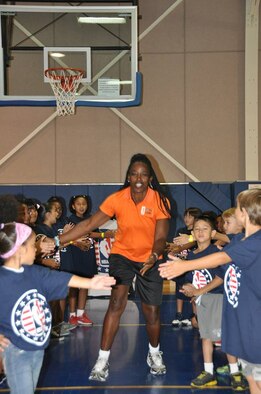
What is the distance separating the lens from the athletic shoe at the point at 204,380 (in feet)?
15.5

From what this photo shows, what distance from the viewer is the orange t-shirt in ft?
17.2

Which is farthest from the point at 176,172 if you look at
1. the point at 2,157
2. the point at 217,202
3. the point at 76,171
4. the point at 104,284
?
the point at 104,284

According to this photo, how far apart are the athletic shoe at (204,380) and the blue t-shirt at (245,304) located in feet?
4.02

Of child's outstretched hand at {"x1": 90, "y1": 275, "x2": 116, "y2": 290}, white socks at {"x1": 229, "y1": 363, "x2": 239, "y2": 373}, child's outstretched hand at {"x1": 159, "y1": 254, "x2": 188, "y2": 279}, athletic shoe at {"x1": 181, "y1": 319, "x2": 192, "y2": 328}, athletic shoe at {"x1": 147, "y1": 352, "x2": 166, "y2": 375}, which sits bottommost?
athletic shoe at {"x1": 181, "y1": 319, "x2": 192, "y2": 328}

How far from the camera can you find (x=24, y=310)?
10.6 ft

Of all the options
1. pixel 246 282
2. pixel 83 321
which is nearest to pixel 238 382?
pixel 246 282

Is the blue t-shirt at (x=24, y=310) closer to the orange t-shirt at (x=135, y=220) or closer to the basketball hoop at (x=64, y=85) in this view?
the orange t-shirt at (x=135, y=220)

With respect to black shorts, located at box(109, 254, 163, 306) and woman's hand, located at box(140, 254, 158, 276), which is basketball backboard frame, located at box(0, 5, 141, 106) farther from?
woman's hand, located at box(140, 254, 158, 276)

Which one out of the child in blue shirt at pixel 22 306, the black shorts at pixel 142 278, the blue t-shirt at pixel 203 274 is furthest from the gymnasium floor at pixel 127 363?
the child in blue shirt at pixel 22 306

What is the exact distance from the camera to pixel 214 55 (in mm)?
11094

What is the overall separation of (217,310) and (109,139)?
21.8ft

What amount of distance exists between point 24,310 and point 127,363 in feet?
8.20

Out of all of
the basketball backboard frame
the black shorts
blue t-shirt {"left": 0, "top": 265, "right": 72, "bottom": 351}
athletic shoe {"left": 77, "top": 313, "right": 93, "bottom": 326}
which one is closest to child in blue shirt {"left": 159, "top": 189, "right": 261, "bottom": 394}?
blue t-shirt {"left": 0, "top": 265, "right": 72, "bottom": 351}

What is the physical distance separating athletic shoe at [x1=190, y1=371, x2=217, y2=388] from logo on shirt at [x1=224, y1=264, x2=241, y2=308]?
1.36 m
